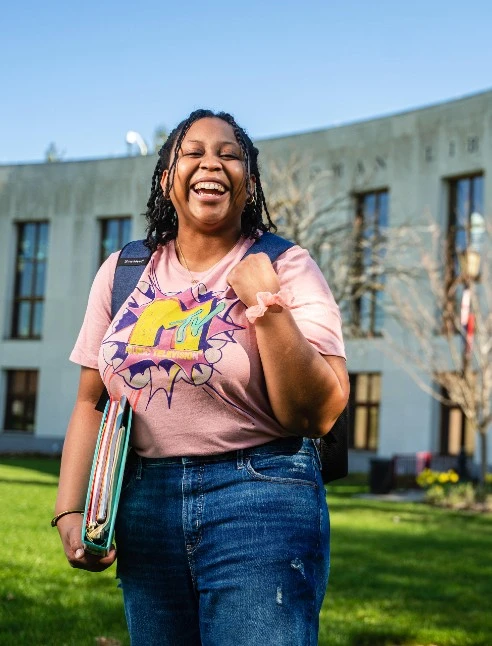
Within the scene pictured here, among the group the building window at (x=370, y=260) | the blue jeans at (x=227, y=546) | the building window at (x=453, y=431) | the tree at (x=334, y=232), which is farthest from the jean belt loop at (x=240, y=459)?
the building window at (x=453, y=431)

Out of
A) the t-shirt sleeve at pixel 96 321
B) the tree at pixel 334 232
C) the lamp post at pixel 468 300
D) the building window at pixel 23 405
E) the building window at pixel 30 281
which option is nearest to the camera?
the t-shirt sleeve at pixel 96 321

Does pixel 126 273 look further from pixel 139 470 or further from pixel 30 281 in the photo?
pixel 30 281

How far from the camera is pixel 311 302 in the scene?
7.41 ft

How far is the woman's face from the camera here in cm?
246

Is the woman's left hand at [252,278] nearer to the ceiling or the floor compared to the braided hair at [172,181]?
nearer to the floor

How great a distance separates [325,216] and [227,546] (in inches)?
1252

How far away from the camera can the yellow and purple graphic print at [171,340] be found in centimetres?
222

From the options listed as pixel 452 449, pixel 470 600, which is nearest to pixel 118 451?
pixel 470 600

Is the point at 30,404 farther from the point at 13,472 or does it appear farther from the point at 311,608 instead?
the point at 311,608

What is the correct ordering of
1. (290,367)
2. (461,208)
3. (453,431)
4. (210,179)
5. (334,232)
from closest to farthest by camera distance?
(290,367) → (210,179) → (334,232) → (453,431) → (461,208)

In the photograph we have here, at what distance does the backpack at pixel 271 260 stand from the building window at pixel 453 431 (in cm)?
2849

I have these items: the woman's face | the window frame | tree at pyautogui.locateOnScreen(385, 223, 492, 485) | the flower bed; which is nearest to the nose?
the woman's face

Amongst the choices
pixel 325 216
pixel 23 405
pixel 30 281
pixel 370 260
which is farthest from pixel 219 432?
pixel 30 281

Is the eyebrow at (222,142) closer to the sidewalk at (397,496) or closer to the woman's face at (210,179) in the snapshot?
the woman's face at (210,179)
